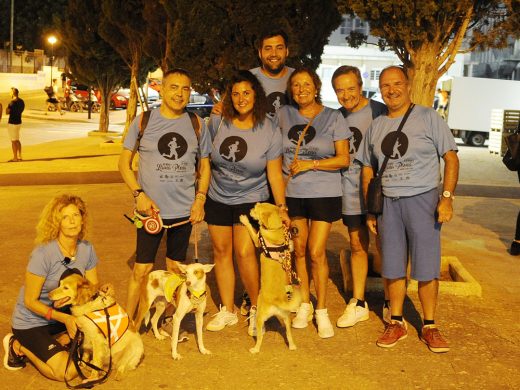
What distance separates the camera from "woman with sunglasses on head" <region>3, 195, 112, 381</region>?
4309 millimetres

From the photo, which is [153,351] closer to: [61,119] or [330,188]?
[330,188]

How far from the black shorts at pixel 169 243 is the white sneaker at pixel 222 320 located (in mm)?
545

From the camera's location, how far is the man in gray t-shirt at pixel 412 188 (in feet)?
15.9

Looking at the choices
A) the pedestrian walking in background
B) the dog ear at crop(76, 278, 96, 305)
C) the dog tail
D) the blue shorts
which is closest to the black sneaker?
the dog ear at crop(76, 278, 96, 305)

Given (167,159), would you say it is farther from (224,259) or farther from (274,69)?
(274,69)

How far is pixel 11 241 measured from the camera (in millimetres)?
8086

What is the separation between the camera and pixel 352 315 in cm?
544

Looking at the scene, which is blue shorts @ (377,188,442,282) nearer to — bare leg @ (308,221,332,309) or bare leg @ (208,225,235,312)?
bare leg @ (308,221,332,309)

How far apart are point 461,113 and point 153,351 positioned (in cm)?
2248

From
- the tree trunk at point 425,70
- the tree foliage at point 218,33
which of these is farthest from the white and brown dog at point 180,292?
the tree foliage at point 218,33

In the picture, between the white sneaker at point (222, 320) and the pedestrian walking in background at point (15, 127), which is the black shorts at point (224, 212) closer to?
the white sneaker at point (222, 320)

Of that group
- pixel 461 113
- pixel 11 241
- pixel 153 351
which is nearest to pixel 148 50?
pixel 11 241

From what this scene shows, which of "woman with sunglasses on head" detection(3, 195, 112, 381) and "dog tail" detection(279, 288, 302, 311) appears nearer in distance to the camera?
"woman with sunglasses on head" detection(3, 195, 112, 381)

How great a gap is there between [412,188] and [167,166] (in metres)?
1.67
